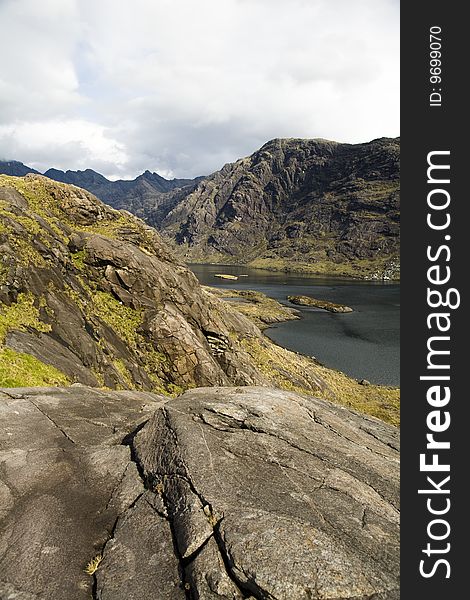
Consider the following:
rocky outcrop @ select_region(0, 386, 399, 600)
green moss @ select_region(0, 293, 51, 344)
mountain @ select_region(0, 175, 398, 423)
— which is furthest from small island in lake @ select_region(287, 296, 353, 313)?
rocky outcrop @ select_region(0, 386, 399, 600)

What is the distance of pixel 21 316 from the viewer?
24.6 metres

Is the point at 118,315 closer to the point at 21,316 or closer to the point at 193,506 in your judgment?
the point at 21,316

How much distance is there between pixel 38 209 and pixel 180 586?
3905 centimetres

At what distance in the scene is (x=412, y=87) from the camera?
1072 centimetres

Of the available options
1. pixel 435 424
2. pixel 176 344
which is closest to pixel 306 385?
pixel 176 344

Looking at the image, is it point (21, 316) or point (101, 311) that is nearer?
point (21, 316)

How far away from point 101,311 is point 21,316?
858cm

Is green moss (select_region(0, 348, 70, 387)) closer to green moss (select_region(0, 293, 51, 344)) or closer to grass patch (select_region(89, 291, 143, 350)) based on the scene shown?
green moss (select_region(0, 293, 51, 344))

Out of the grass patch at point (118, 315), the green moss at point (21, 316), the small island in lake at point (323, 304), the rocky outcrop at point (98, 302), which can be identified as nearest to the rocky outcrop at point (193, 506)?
the rocky outcrop at point (98, 302)

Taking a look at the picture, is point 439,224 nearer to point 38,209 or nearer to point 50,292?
point 50,292

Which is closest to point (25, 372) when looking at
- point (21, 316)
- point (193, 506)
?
point (21, 316)

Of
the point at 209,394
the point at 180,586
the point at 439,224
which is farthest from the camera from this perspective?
the point at 209,394

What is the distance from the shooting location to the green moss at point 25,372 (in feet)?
58.3

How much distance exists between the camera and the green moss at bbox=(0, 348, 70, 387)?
700 inches
